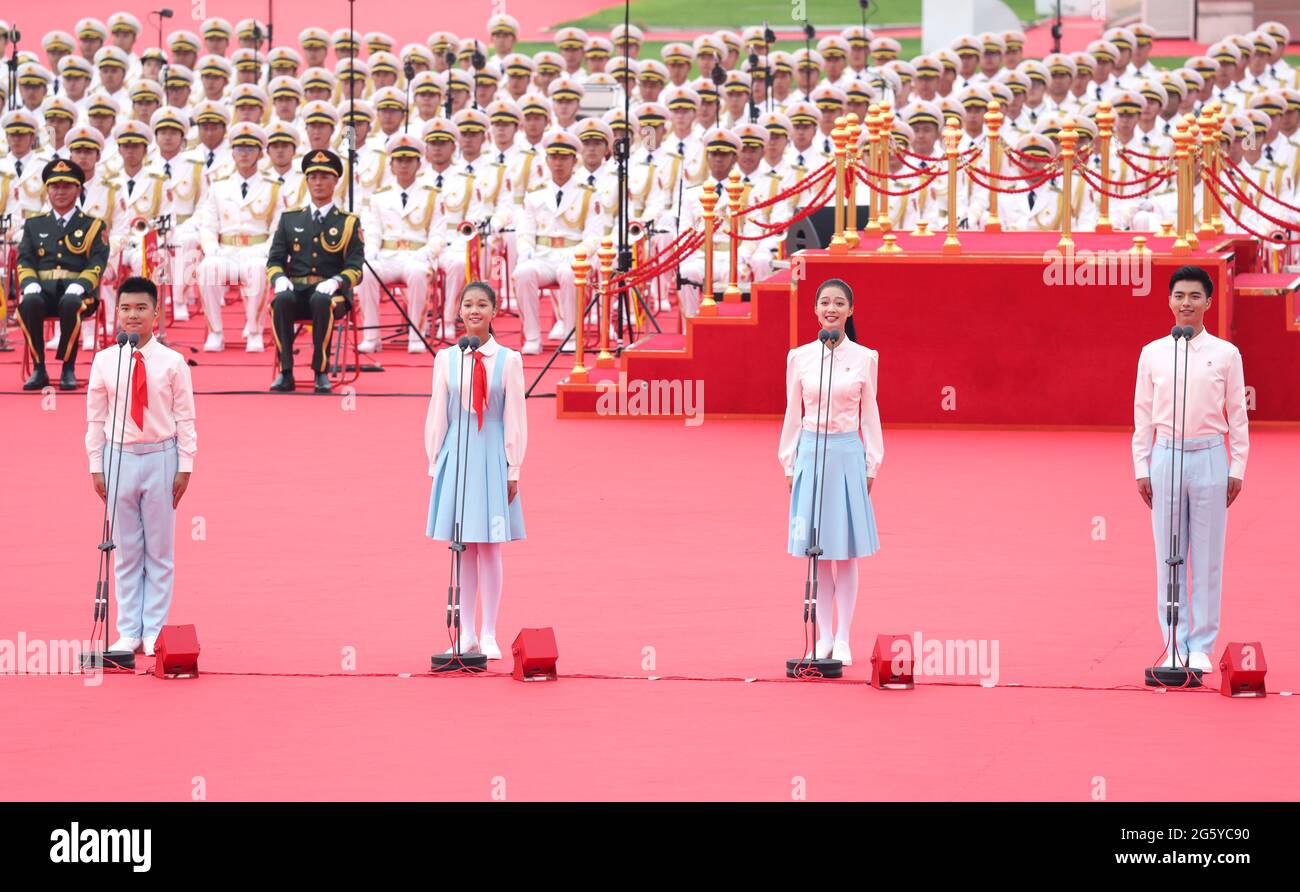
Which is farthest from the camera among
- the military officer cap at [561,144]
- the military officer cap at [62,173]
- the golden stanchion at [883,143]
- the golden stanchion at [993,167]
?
the military officer cap at [561,144]

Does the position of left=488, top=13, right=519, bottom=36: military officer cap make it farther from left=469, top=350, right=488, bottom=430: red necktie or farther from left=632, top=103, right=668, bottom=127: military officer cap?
left=469, top=350, right=488, bottom=430: red necktie

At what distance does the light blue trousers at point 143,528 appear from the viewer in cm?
778

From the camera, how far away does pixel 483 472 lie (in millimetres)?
7672

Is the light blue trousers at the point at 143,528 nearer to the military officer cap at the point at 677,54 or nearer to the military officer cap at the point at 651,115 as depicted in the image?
the military officer cap at the point at 651,115

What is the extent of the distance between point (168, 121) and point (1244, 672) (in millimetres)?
12612

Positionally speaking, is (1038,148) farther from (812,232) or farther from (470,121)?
(470,121)

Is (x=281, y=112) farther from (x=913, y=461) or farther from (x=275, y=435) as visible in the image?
(x=913, y=461)

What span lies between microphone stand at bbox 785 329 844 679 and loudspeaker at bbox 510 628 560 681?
2.43ft

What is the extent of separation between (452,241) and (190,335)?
2.19m

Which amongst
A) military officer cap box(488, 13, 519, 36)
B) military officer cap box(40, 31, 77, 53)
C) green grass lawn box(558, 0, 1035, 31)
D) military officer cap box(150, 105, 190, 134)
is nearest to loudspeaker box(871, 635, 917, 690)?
military officer cap box(150, 105, 190, 134)

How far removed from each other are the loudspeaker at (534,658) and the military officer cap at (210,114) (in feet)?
38.2

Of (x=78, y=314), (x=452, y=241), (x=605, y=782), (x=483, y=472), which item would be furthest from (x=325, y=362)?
(x=605, y=782)

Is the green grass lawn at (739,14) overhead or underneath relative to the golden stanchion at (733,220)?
overhead

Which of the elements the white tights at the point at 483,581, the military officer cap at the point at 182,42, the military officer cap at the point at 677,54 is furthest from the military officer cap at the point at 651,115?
the white tights at the point at 483,581
